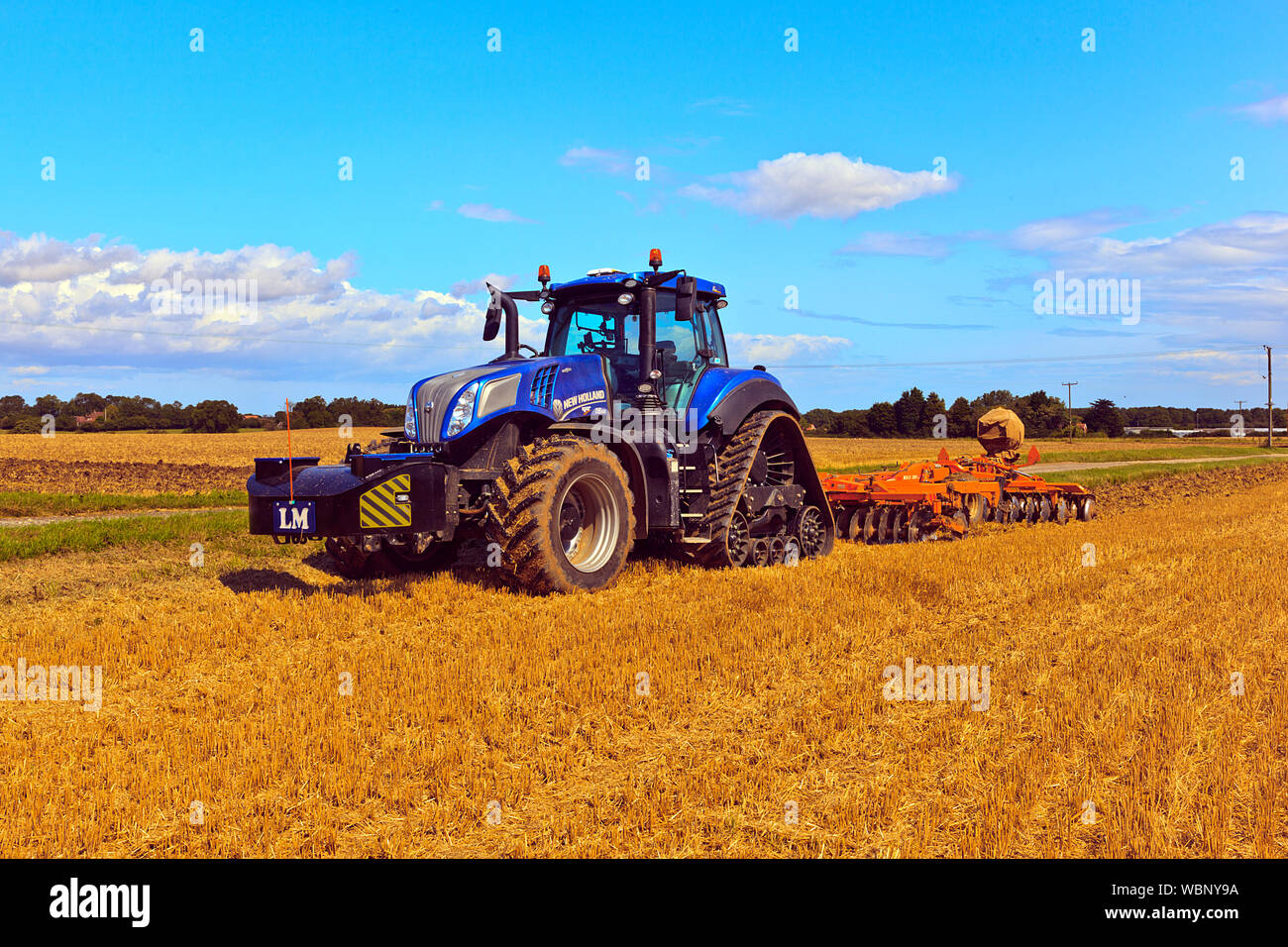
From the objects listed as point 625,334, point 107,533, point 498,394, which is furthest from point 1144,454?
point 107,533

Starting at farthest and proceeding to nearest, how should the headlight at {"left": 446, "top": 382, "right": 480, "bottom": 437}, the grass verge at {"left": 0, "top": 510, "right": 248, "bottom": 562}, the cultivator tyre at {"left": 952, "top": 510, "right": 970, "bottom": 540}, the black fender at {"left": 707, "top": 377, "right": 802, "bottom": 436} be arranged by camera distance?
the cultivator tyre at {"left": 952, "top": 510, "right": 970, "bottom": 540}, the grass verge at {"left": 0, "top": 510, "right": 248, "bottom": 562}, the black fender at {"left": 707, "top": 377, "right": 802, "bottom": 436}, the headlight at {"left": 446, "top": 382, "right": 480, "bottom": 437}

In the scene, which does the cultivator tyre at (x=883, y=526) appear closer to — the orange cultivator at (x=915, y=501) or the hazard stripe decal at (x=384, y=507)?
the orange cultivator at (x=915, y=501)

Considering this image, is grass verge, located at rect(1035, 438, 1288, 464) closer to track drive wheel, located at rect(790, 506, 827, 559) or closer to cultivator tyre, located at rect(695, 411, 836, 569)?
track drive wheel, located at rect(790, 506, 827, 559)

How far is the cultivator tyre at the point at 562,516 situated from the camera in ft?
27.0

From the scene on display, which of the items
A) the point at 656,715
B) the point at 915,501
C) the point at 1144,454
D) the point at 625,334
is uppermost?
the point at 625,334

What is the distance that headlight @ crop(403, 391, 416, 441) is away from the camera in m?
9.02

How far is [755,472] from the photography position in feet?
36.8

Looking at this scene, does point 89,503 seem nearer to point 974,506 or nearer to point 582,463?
point 582,463

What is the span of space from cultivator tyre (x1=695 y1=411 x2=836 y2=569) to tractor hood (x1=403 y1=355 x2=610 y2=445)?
1.76 metres

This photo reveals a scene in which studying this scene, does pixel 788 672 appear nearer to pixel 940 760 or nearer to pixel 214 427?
pixel 940 760

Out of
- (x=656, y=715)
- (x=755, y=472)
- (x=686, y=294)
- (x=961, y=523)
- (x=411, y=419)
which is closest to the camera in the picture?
(x=656, y=715)

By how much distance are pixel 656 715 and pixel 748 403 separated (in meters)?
6.08

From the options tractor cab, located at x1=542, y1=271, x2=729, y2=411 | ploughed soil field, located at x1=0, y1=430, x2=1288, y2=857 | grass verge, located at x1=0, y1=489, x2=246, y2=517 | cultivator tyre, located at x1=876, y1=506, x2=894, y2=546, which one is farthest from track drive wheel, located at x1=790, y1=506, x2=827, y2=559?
grass verge, located at x1=0, y1=489, x2=246, y2=517
